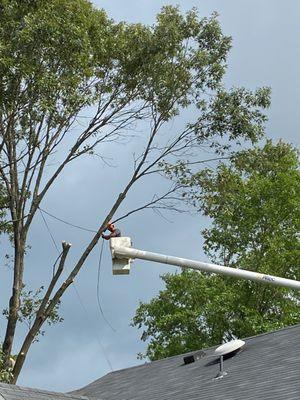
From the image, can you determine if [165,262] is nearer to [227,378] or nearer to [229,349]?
[227,378]

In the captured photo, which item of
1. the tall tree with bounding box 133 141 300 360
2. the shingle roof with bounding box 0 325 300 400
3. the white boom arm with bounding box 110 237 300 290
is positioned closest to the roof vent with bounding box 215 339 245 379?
the shingle roof with bounding box 0 325 300 400

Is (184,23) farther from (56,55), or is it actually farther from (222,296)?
(222,296)

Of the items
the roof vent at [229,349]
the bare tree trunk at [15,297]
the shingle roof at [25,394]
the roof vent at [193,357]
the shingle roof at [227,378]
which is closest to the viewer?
the shingle roof at [25,394]

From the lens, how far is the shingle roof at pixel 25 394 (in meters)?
13.4

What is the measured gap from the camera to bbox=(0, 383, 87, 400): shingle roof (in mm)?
13378

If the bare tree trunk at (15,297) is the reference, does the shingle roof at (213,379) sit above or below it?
below

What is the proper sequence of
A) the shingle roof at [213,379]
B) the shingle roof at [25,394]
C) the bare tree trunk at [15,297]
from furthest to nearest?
the bare tree trunk at [15,297]
the shingle roof at [213,379]
the shingle roof at [25,394]

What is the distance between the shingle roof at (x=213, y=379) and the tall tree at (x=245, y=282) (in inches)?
698

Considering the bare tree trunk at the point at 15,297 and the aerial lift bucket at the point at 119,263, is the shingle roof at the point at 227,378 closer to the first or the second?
the aerial lift bucket at the point at 119,263

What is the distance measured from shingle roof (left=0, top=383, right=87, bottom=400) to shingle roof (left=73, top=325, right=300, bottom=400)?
1767 millimetres

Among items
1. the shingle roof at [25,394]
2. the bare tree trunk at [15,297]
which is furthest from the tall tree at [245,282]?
the shingle roof at [25,394]

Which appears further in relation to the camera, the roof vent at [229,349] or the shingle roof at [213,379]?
the roof vent at [229,349]

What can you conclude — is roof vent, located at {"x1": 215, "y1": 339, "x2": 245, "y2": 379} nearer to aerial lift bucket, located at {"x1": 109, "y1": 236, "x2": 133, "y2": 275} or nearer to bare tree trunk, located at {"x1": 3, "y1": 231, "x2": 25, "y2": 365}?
aerial lift bucket, located at {"x1": 109, "y1": 236, "x2": 133, "y2": 275}

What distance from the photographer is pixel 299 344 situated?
56.4 ft
